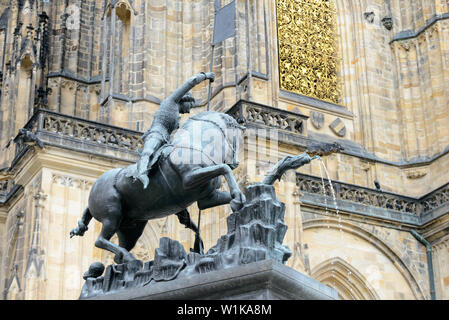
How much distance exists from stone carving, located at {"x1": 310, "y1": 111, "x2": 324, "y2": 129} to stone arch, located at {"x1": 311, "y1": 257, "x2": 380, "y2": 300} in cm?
386

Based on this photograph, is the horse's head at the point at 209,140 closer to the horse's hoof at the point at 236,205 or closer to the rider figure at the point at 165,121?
the rider figure at the point at 165,121

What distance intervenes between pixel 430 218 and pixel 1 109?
10.5 meters

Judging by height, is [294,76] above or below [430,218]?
above

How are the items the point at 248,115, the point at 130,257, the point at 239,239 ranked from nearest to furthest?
1. the point at 239,239
2. the point at 130,257
3. the point at 248,115

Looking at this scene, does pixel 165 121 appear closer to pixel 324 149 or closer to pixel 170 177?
pixel 170 177

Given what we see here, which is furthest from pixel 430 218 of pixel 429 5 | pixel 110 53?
pixel 110 53

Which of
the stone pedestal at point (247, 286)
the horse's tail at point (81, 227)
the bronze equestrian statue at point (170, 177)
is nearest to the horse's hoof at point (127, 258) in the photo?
the bronze equestrian statue at point (170, 177)

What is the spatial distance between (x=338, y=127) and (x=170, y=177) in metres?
14.0

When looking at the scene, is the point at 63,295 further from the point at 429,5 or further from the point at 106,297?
the point at 429,5

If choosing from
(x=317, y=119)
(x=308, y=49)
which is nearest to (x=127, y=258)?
(x=317, y=119)

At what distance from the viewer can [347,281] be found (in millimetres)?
18547

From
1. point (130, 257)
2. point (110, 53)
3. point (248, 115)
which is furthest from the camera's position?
point (110, 53)

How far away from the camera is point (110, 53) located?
1994 centimetres

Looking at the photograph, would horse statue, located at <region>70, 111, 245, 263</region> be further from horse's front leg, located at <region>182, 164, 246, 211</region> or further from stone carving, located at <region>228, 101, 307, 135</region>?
stone carving, located at <region>228, 101, 307, 135</region>
